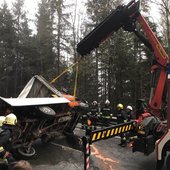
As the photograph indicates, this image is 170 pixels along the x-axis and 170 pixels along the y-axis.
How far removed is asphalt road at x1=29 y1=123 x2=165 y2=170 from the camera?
7.69 metres

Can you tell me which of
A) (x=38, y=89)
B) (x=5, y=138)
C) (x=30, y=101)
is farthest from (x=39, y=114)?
(x=5, y=138)

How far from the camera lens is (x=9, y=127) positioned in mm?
5898

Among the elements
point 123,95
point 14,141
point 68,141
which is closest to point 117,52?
point 123,95

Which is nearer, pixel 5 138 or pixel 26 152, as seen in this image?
pixel 5 138

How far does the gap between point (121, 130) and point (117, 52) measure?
18405 mm

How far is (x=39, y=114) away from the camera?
7.99 meters

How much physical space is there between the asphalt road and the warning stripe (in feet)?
4.58

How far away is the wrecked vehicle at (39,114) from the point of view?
25.3ft

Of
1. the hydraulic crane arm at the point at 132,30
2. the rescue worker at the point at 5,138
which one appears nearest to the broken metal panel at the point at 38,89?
the hydraulic crane arm at the point at 132,30

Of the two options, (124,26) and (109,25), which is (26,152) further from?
(124,26)

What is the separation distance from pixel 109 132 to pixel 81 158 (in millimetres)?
2619

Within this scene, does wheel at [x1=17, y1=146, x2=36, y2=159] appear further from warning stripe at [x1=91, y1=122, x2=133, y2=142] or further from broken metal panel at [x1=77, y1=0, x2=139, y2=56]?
broken metal panel at [x1=77, y1=0, x2=139, y2=56]

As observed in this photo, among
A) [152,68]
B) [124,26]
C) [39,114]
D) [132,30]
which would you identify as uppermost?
[124,26]

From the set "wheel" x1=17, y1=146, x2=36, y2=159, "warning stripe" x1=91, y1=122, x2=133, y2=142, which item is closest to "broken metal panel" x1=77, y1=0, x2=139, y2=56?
"warning stripe" x1=91, y1=122, x2=133, y2=142
